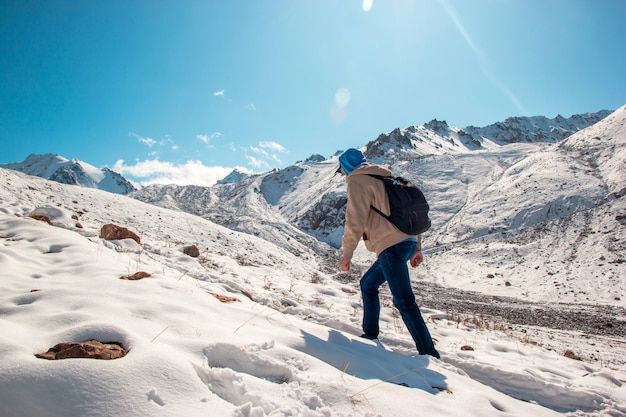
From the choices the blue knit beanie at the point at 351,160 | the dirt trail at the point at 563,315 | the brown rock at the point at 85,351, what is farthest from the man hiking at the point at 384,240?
the dirt trail at the point at 563,315

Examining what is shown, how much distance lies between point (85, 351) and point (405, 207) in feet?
10.1

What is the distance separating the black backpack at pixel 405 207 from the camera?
3.62 m

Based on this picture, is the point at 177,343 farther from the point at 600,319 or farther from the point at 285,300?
the point at 600,319

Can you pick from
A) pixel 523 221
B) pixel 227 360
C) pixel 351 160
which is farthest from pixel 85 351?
pixel 523 221

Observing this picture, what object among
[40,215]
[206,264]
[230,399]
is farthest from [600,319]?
[40,215]

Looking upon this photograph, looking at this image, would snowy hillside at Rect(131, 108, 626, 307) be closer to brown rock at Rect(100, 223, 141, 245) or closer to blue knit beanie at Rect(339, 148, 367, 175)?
blue knit beanie at Rect(339, 148, 367, 175)

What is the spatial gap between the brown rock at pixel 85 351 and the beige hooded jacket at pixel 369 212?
2.41 meters

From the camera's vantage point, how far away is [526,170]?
105ft

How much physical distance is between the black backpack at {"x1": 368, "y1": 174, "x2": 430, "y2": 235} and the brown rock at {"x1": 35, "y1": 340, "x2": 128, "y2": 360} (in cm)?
280

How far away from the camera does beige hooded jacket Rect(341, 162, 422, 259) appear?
3.69 meters

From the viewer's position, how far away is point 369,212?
3.83 meters

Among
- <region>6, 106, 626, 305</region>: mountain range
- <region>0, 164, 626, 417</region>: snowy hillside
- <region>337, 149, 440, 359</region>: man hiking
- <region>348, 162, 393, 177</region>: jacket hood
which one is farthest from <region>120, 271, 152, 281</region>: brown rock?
<region>6, 106, 626, 305</region>: mountain range

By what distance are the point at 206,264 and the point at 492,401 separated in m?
6.39

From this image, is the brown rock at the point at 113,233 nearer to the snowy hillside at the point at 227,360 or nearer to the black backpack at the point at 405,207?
the snowy hillside at the point at 227,360
